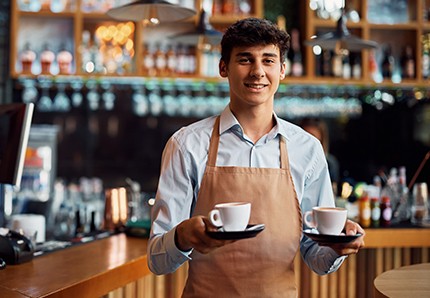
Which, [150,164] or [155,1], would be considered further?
[150,164]

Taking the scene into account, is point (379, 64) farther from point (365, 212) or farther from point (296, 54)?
point (365, 212)

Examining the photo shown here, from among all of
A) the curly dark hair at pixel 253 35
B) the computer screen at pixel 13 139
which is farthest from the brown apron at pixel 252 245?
the computer screen at pixel 13 139

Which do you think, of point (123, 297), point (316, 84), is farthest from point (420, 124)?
point (123, 297)

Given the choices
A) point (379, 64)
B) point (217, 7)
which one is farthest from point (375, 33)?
point (217, 7)

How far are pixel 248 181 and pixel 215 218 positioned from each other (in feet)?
1.03

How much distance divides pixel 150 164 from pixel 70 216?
7.01ft

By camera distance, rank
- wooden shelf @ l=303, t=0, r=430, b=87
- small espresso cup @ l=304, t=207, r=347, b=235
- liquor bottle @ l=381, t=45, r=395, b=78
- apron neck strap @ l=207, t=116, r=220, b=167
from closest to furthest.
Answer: small espresso cup @ l=304, t=207, r=347, b=235, apron neck strap @ l=207, t=116, r=220, b=167, wooden shelf @ l=303, t=0, r=430, b=87, liquor bottle @ l=381, t=45, r=395, b=78

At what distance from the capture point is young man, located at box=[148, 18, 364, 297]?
1893 mm

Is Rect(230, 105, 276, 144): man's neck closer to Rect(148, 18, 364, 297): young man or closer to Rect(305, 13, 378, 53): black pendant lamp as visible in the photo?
Rect(148, 18, 364, 297): young man

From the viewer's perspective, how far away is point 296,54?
5.61m

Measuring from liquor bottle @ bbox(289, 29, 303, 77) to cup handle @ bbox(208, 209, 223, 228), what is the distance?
3.93 m

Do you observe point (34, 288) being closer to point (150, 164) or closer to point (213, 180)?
point (213, 180)

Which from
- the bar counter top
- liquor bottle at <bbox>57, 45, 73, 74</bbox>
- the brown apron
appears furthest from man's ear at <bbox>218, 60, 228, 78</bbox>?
liquor bottle at <bbox>57, 45, 73, 74</bbox>

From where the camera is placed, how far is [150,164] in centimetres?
587
